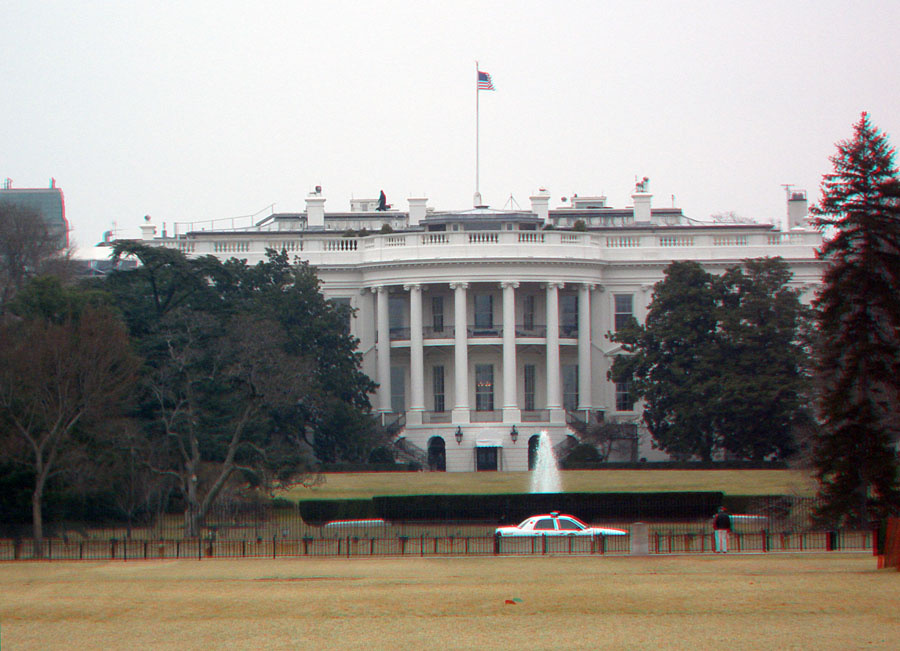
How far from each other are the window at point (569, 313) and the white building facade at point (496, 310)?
0.08 metres

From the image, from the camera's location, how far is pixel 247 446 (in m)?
55.4

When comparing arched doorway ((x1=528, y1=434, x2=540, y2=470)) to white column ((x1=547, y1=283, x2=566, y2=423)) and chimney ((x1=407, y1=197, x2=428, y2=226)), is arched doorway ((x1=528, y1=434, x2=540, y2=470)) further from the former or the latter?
chimney ((x1=407, y1=197, x2=428, y2=226))

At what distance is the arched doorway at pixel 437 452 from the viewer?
75.1 m

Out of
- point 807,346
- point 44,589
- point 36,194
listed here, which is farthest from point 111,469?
point 36,194

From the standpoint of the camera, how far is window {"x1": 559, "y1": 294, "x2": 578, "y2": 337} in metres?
79.6

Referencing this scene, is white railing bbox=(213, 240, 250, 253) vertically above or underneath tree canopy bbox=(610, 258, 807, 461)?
above

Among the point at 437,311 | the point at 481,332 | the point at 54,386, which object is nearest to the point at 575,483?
the point at 481,332

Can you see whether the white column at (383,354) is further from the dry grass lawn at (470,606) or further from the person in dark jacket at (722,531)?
the dry grass lawn at (470,606)

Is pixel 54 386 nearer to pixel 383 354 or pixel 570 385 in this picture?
pixel 383 354

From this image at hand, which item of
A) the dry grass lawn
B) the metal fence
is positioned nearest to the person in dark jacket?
the metal fence

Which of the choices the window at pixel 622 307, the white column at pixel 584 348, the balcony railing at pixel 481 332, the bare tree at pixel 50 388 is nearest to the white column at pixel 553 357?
the white column at pixel 584 348

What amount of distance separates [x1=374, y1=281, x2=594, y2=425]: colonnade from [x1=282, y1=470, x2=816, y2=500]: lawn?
35.2 ft

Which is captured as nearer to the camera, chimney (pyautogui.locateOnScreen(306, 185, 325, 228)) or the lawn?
the lawn

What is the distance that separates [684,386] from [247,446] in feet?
71.1
